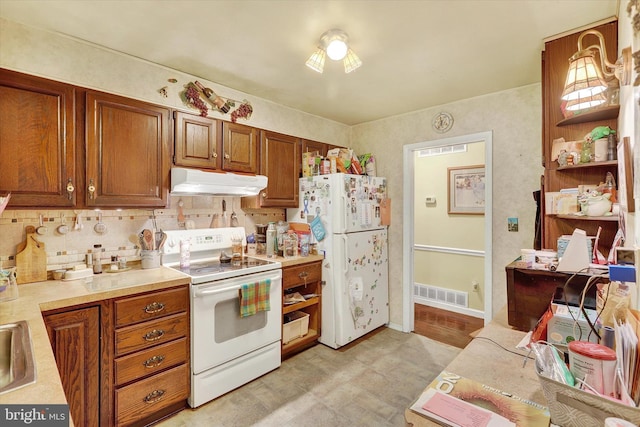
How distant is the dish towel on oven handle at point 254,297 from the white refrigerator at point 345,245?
731mm

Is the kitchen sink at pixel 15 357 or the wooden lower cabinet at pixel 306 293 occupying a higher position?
the kitchen sink at pixel 15 357

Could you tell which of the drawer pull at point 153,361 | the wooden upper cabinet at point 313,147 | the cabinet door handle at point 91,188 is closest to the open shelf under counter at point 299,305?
the drawer pull at point 153,361

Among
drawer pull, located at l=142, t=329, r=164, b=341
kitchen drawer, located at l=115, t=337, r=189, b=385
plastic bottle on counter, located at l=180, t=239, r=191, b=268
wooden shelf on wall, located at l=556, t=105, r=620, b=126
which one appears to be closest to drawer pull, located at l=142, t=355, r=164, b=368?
kitchen drawer, located at l=115, t=337, r=189, b=385

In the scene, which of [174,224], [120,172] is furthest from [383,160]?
[120,172]

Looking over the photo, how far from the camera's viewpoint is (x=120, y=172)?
194 cm

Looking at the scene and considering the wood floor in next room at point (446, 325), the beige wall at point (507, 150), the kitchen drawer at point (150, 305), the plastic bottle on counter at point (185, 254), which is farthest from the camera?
the wood floor in next room at point (446, 325)

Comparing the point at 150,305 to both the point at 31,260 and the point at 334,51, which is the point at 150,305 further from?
the point at 334,51

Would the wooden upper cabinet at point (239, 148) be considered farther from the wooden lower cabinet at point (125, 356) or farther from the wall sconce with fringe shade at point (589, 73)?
the wall sconce with fringe shade at point (589, 73)

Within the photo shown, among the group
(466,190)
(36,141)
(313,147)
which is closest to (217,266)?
(36,141)

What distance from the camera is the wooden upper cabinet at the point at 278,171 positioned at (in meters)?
2.74

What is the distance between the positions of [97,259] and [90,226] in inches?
9.2

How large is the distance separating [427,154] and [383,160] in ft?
3.74

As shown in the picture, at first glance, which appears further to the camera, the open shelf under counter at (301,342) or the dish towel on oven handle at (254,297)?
the open shelf under counter at (301,342)

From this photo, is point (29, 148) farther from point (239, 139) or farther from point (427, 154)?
point (427, 154)
